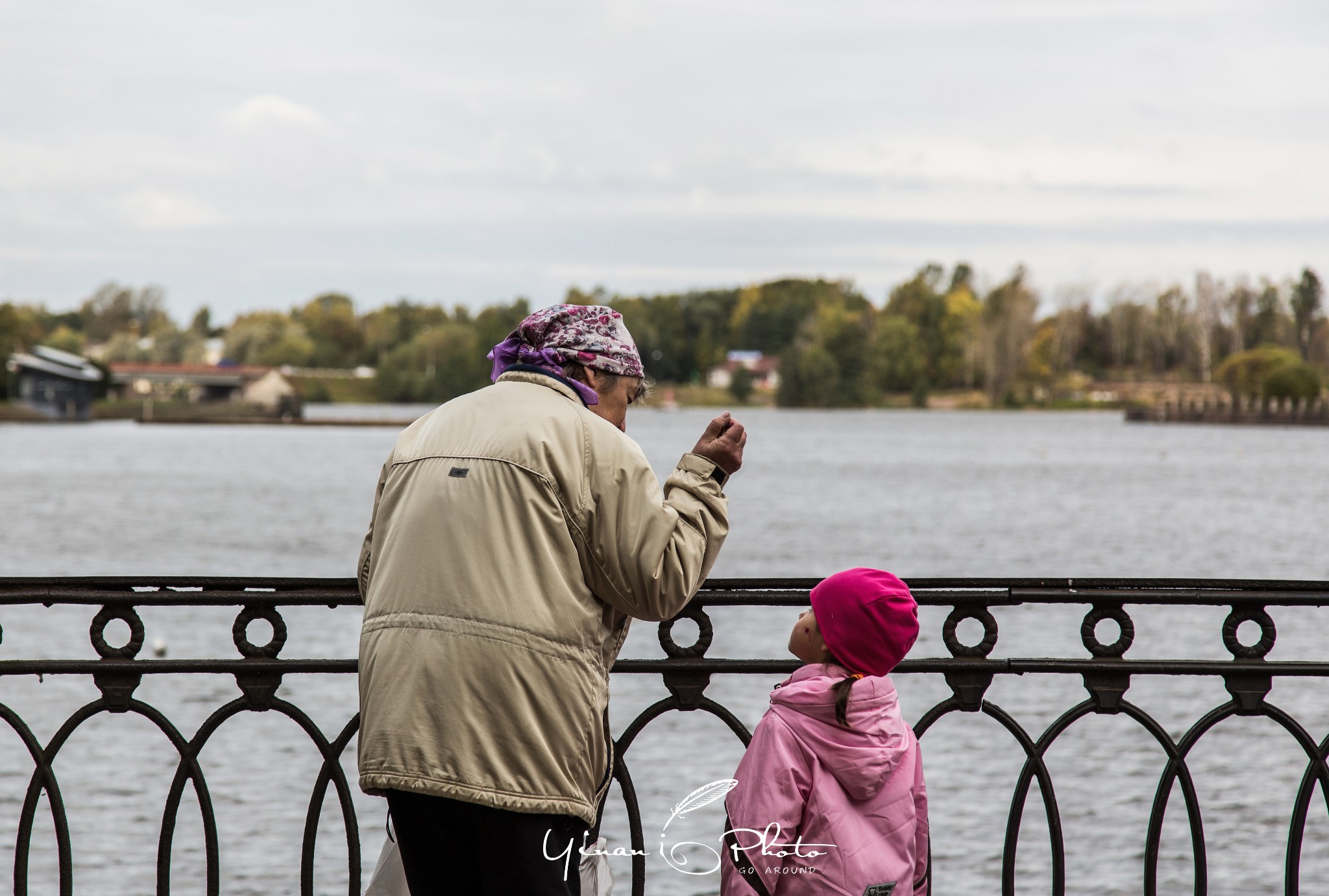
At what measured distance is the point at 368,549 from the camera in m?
2.61

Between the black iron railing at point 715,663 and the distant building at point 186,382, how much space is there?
502 ft

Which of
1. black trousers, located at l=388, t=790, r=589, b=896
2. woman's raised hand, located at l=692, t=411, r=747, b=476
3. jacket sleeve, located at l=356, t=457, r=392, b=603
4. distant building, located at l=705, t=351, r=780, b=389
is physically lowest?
black trousers, located at l=388, t=790, r=589, b=896

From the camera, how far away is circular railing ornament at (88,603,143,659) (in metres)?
2.86

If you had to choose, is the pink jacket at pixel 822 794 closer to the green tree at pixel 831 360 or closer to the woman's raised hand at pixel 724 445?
the woman's raised hand at pixel 724 445

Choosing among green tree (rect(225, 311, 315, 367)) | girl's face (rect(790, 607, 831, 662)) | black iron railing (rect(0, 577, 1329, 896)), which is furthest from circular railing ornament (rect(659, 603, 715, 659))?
green tree (rect(225, 311, 315, 367))

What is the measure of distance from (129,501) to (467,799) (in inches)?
2231

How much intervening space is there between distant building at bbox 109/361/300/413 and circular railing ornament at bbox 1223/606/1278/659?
6046 inches

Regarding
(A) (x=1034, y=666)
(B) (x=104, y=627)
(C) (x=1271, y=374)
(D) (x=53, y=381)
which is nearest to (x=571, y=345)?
(B) (x=104, y=627)

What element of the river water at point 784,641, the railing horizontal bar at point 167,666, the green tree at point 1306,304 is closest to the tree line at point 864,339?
the green tree at point 1306,304

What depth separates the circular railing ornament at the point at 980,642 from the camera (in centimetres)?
292

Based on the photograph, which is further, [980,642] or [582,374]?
[980,642]

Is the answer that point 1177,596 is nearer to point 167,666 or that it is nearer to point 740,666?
point 740,666

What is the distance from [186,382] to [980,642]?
6380 inches

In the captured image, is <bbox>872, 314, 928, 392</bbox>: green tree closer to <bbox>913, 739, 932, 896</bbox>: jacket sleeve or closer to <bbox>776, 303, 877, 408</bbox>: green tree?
<bbox>776, 303, 877, 408</bbox>: green tree
